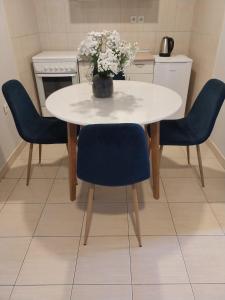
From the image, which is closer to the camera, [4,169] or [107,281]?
[107,281]

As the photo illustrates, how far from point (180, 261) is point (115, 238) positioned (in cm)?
44

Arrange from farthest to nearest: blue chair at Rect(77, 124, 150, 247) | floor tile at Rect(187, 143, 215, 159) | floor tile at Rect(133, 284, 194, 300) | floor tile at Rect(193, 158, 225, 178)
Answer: floor tile at Rect(187, 143, 215, 159)
floor tile at Rect(193, 158, 225, 178)
floor tile at Rect(133, 284, 194, 300)
blue chair at Rect(77, 124, 150, 247)

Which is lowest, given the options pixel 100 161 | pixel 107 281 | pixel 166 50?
pixel 107 281

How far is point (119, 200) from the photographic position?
185cm

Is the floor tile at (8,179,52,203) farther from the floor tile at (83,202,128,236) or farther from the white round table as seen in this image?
the floor tile at (83,202,128,236)

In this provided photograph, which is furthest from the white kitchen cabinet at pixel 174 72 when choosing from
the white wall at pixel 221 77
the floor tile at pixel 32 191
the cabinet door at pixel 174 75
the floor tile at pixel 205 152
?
the floor tile at pixel 32 191

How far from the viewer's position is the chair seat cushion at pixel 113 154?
1095 mm

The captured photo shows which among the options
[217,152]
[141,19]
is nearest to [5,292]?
→ [217,152]

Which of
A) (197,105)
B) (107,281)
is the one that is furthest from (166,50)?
(107,281)

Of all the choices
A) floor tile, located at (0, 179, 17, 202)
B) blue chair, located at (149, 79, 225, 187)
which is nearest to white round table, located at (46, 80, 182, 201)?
blue chair, located at (149, 79, 225, 187)

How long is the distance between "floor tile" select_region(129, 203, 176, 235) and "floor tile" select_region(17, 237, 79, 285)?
0.44 meters

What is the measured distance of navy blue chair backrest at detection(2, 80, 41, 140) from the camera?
168 cm

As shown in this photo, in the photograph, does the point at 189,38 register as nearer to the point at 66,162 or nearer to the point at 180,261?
the point at 66,162

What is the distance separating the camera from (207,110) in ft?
5.59
